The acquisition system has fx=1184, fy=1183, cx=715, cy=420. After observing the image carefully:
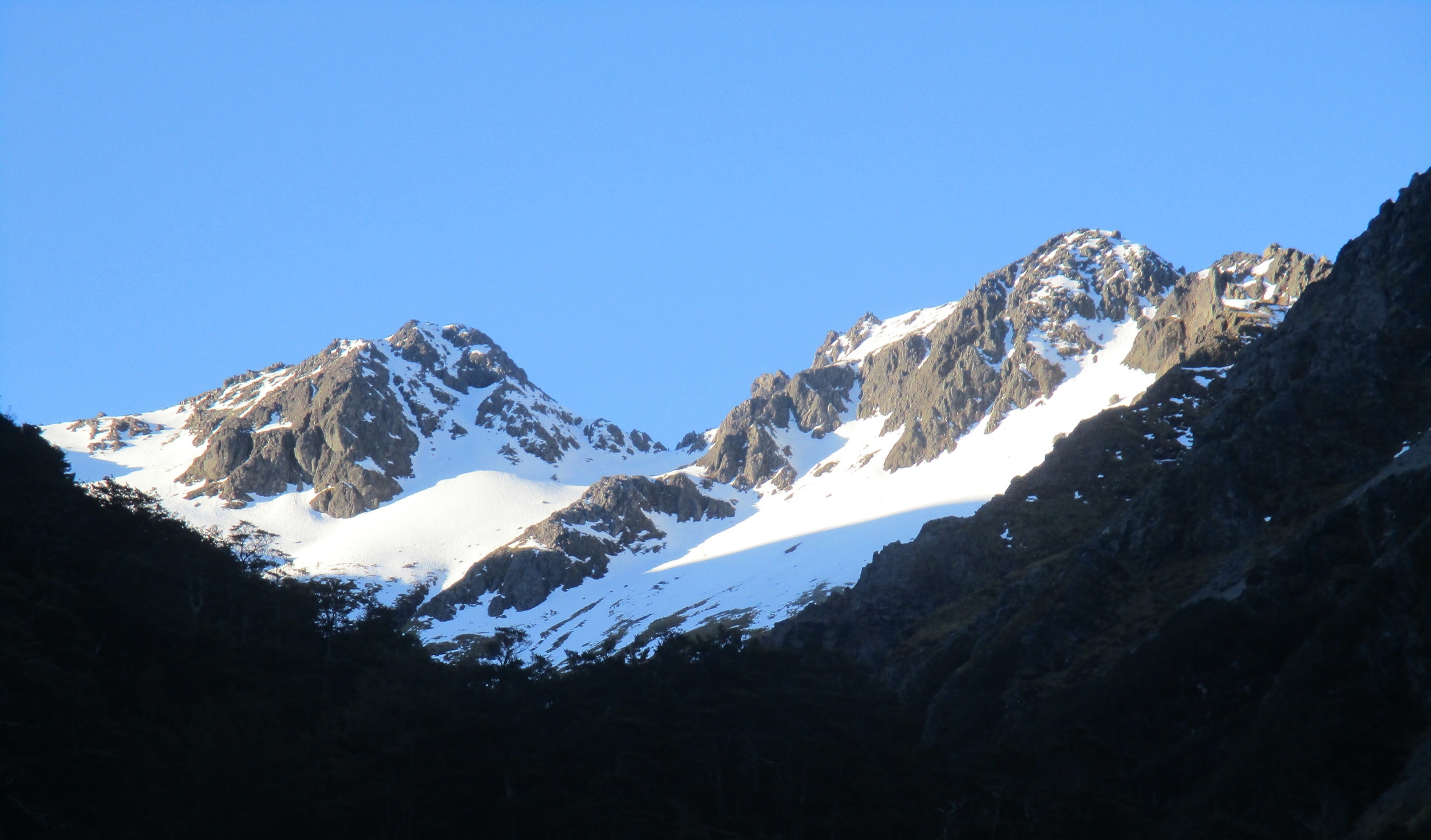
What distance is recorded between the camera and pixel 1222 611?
65.4 metres

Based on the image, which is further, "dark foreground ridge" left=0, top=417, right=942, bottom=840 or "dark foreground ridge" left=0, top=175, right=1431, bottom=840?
"dark foreground ridge" left=0, top=175, right=1431, bottom=840

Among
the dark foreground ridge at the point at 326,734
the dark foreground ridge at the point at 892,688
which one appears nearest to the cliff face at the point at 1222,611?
the dark foreground ridge at the point at 892,688

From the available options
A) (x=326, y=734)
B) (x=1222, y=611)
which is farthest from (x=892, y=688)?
(x=326, y=734)

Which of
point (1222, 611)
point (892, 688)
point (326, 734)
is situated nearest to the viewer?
point (326, 734)

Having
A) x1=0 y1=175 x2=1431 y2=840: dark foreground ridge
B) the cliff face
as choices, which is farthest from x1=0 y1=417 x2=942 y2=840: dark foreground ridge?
the cliff face

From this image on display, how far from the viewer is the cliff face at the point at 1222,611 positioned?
47875 mm

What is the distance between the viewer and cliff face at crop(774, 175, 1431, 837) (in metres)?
47.9

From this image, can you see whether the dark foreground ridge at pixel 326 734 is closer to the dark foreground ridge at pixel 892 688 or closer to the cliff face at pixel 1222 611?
the dark foreground ridge at pixel 892 688

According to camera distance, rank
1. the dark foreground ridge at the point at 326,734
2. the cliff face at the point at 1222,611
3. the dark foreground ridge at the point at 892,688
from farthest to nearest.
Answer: the cliff face at the point at 1222,611, the dark foreground ridge at the point at 892,688, the dark foreground ridge at the point at 326,734

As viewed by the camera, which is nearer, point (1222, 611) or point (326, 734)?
point (326, 734)

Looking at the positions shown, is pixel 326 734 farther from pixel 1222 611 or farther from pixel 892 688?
pixel 892 688

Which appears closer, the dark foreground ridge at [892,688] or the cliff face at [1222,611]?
the dark foreground ridge at [892,688]

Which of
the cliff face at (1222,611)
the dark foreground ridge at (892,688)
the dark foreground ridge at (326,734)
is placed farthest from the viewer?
the cliff face at (1222,611)

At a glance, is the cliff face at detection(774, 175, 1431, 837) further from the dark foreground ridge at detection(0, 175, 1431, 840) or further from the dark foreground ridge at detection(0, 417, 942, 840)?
the dark foreground ridge at detection(0, 417, 942, 840)
